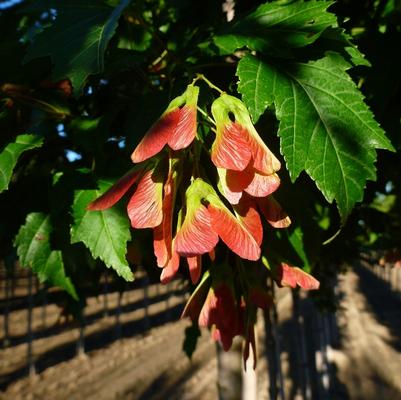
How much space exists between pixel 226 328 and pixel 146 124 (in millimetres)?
328

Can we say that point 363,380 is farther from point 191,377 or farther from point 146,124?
point 146,124

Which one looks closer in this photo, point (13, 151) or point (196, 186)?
point (196, 186)

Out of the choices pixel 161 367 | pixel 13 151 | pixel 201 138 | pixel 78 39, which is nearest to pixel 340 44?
pixel 201 138

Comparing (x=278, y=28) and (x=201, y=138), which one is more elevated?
(x=278, y=28)

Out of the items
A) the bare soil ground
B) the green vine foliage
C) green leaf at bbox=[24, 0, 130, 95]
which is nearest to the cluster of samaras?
the green vine foliage

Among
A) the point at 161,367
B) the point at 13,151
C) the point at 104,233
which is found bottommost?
the point at 161,367

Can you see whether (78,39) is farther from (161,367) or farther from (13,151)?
(161,367)

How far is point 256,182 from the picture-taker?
49 centimetres

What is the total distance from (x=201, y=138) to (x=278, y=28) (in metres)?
0.19

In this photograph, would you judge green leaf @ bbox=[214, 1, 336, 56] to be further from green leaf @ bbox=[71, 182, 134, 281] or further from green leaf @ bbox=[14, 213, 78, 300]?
green leaf @ bbox=[14, 213, 78, 300]

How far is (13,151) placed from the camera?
676 millimetres

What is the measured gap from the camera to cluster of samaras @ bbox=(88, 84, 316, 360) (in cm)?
48

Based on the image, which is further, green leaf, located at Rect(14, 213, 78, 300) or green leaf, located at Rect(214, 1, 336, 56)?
green leaf, located at Rect(14, 213, 78, 300)

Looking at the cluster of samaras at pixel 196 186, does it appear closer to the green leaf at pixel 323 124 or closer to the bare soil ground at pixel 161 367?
the green leaf at pixel 323 124
